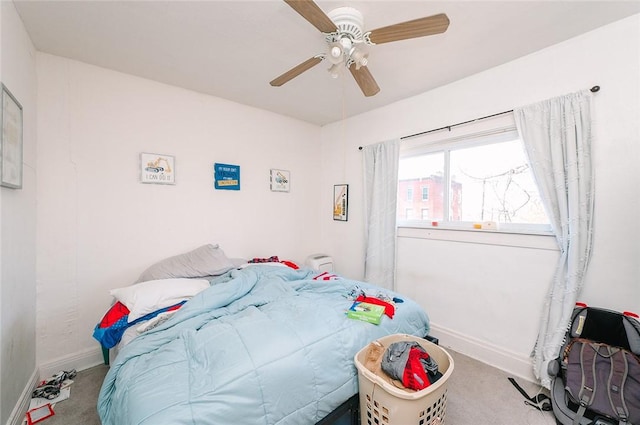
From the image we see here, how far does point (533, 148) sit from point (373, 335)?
72.8 inches

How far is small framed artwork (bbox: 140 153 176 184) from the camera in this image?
2.42m

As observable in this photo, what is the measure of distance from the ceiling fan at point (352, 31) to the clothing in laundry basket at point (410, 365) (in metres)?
1.67

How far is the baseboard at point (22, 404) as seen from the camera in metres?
1.52

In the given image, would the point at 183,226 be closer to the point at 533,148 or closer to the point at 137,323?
the point at 137,323

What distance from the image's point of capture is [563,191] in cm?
187

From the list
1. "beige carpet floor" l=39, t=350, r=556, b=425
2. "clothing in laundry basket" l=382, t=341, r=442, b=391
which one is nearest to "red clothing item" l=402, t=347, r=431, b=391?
"clothing in laundry basket" l=382, t=341, r=442, b=391

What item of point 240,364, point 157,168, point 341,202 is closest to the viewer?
point 240,364

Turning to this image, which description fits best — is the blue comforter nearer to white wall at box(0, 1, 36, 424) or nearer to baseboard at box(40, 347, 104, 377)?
white wall at box(0, 1, 36, 424)

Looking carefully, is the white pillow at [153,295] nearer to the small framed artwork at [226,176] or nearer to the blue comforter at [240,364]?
the blue comforter at [240,364]

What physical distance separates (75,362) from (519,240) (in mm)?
3751

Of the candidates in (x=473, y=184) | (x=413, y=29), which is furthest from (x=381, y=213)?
(x=413, y=29)

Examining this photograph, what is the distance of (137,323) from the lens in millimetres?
1707

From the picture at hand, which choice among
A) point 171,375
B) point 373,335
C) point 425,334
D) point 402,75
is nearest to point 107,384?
point 171,375

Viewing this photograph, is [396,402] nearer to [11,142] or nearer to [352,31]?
[352,31]
